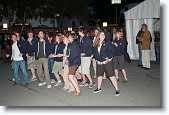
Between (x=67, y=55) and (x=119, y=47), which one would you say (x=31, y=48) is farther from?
(x=119, y=47)

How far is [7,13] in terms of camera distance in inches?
1335

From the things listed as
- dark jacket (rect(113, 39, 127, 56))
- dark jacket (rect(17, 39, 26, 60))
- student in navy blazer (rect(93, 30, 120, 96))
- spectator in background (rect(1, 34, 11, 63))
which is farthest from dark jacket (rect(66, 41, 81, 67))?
spectator in background (rect(1, 34, 11, 63))

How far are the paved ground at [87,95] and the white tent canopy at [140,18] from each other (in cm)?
497

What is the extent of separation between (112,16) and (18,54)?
2010 inches

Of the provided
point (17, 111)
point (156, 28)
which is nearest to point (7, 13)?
point (156, 28)

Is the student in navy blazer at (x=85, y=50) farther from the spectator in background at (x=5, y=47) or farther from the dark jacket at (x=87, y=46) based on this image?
the spectator in background at (x=5, y=47)

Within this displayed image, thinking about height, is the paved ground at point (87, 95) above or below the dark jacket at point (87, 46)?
below

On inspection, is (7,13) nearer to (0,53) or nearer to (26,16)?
(26,16)

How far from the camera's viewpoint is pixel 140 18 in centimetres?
1445

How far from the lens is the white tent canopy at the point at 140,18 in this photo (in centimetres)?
1370

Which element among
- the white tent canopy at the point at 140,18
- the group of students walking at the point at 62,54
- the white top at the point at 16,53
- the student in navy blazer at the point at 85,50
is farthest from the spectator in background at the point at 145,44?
the white top at the point at 16,53

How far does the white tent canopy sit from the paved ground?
4.97 metres

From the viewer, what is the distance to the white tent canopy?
44.9 ft

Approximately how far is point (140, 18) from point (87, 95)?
7884mm
